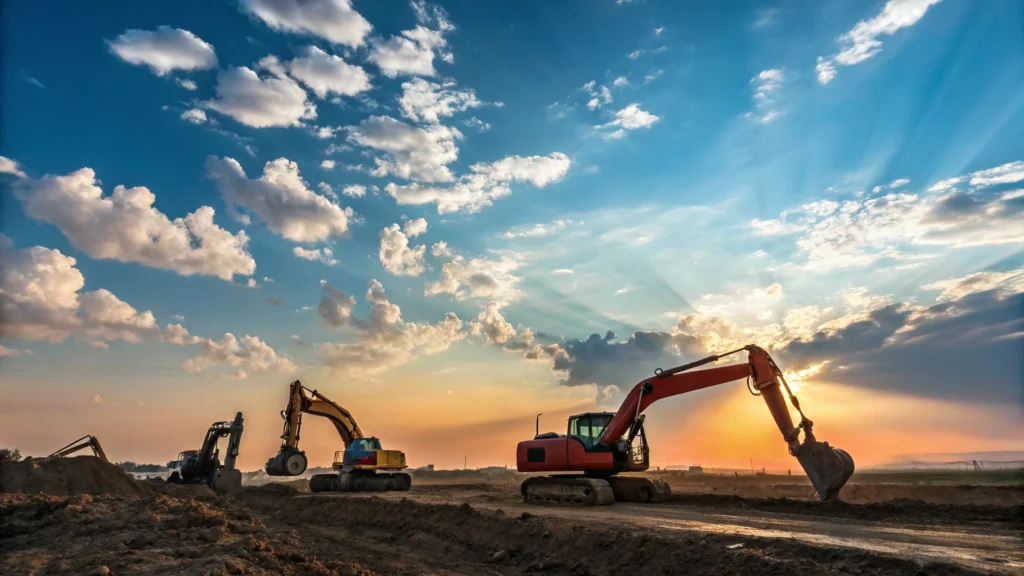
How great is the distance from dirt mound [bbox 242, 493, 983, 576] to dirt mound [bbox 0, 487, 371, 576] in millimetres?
3233

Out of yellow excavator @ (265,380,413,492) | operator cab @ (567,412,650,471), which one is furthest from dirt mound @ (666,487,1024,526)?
yellow excavator @ (265,380,413,492)

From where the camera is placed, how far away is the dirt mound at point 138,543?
27.8 feet

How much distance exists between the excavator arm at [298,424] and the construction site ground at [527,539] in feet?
36.7

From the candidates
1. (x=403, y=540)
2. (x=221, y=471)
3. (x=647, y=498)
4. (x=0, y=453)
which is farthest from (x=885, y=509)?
(x=0, y=453)

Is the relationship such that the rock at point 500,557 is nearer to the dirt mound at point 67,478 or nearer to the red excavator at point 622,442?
the red excavator at point 622,442

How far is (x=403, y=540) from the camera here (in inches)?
628

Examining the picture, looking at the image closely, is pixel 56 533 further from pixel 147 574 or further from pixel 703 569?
pixel 703 569

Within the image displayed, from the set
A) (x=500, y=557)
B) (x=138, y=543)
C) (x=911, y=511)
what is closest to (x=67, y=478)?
(x=138, y=543)

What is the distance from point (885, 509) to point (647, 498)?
728 centimetres

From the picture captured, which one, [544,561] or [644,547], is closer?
[644,547]

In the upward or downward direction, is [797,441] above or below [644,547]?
above

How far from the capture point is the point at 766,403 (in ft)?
60.7

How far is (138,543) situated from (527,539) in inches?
308

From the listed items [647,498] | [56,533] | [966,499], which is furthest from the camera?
[966,499]
